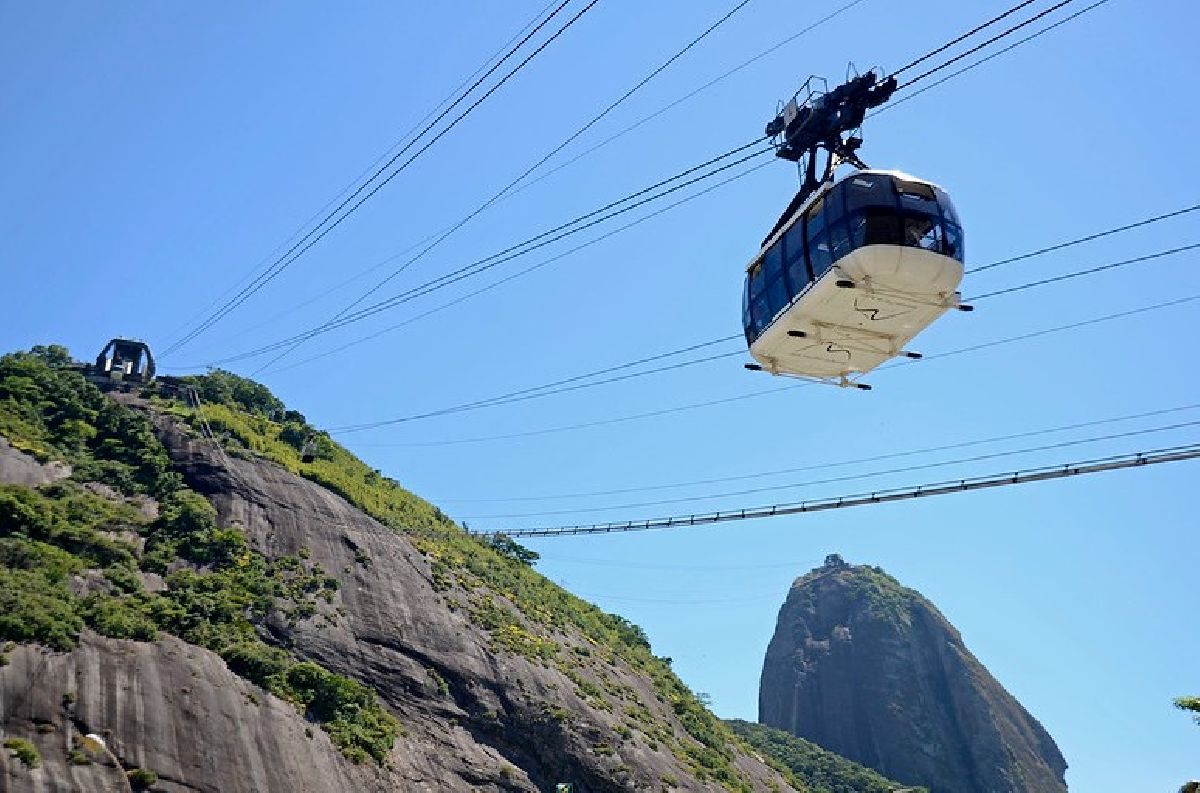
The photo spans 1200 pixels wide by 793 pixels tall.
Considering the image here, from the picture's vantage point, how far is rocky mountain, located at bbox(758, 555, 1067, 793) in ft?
483

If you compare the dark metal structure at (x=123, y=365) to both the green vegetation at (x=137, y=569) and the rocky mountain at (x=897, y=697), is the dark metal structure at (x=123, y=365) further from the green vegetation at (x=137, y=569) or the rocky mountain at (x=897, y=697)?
the rocky mountain at (x=897, y=697)

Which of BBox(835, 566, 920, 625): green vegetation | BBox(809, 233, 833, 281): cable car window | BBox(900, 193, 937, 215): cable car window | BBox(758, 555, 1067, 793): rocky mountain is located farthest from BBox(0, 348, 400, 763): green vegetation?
BBox(835, 566, 920, 625): green vegetation

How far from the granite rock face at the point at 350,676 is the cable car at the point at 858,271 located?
25.8 metres

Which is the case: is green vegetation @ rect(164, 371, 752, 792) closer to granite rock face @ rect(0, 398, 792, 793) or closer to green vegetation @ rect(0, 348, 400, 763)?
granite rock face @ rect(0, 398, 792, 793)

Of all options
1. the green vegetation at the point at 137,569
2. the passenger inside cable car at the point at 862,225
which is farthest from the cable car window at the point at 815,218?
the green vegetation at the point at 137,569

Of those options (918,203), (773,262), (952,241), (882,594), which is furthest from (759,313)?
(882,594)

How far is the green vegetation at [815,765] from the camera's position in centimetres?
11925

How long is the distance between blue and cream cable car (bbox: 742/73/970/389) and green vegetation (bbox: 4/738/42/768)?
24.8 m

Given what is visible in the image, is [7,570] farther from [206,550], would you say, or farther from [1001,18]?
[1001,18]

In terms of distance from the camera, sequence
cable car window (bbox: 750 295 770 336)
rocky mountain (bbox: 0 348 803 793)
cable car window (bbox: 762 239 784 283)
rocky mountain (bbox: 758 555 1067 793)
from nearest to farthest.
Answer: cable car window (bbox: 762 239 784 283) → cable car window (bbox: 750 295 770 336) → rocky mountain (bbox: 0 348 803 793) → rocky mountain (bbox: 758 555 1067 793)


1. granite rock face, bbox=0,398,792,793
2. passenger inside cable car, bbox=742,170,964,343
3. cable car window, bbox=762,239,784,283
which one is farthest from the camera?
granite rock face, bbox=0,398,792,793

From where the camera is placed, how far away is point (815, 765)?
413 ft

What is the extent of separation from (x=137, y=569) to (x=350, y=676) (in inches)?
427

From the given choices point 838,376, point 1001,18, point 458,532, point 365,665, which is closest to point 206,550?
point 365,665
